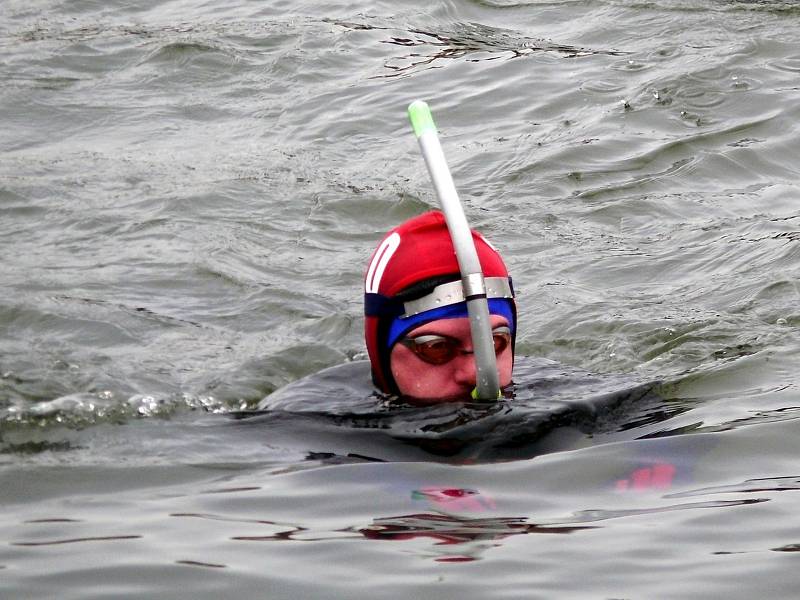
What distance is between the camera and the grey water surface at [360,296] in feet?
11.3

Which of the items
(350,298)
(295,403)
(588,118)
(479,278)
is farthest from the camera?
(588,118)

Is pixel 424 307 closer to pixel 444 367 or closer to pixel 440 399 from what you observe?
pixel 444 367

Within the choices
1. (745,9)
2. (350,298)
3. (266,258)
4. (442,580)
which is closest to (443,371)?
(442,580)

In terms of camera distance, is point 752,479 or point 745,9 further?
point 745,9

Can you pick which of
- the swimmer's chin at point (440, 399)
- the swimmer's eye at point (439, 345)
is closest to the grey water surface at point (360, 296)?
the swimmer's chin at point (440, 399)

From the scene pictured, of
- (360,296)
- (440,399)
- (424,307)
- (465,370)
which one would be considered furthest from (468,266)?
(360,296)

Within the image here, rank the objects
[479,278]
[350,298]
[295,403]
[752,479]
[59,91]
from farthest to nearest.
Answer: [59,91]
[350,298]
[295,403]
[479,278]
[752,479]

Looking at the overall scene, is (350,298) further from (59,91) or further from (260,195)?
(59,91)

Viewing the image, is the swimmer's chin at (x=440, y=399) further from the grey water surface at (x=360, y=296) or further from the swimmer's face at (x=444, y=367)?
the grey water surface at (x=360, y=296)

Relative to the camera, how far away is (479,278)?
15.1 ft

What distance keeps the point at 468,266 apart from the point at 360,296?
9.33ft

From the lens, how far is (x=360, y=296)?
292 inches

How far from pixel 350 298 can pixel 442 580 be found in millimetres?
4336

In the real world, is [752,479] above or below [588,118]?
below
